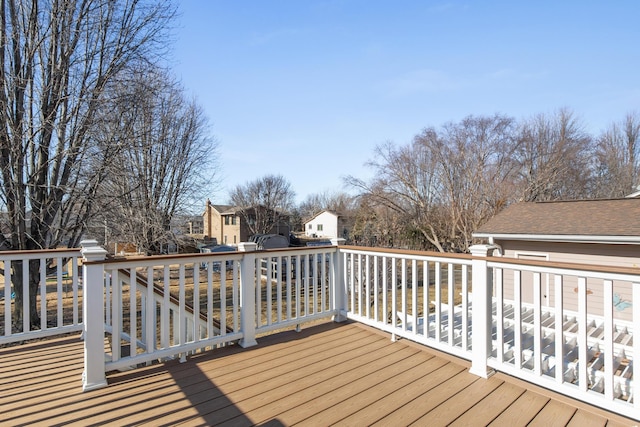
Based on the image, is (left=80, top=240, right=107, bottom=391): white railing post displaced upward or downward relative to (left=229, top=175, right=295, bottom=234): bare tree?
downward

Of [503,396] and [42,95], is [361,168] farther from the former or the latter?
[503,396]

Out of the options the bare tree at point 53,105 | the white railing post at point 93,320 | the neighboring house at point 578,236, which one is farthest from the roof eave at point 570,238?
the bare tree at point 53,105

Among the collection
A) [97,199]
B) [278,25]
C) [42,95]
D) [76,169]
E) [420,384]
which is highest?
[278,25]

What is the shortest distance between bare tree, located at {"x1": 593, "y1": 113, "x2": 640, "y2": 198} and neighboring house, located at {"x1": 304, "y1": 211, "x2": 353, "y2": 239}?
19.7 meters

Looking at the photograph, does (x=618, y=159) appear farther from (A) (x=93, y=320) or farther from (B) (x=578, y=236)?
(A) (x=93, y=320)

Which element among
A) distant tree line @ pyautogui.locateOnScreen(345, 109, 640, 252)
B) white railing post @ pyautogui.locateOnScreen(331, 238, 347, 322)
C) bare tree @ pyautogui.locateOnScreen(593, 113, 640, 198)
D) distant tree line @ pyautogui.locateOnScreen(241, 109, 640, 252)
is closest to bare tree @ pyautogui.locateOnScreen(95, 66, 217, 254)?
white railing post @ pyautogui.locateOnScreen(331, 238, 347, 322)

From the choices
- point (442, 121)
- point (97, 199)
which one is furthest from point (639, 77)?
point (97, 199)

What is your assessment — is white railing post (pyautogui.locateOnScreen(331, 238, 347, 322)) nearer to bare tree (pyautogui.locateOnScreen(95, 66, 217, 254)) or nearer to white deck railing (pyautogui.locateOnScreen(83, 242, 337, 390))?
white deck railing (pyautogui.locateOnScreen(83, 242, 337, 390))

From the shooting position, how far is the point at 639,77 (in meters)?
16.0

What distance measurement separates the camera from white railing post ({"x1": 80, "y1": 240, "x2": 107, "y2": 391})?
2264 mm

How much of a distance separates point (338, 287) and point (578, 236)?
278 inches

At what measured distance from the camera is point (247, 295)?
121 inches

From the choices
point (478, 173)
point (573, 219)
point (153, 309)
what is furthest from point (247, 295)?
point (478, 173)

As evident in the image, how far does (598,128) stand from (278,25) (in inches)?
919
